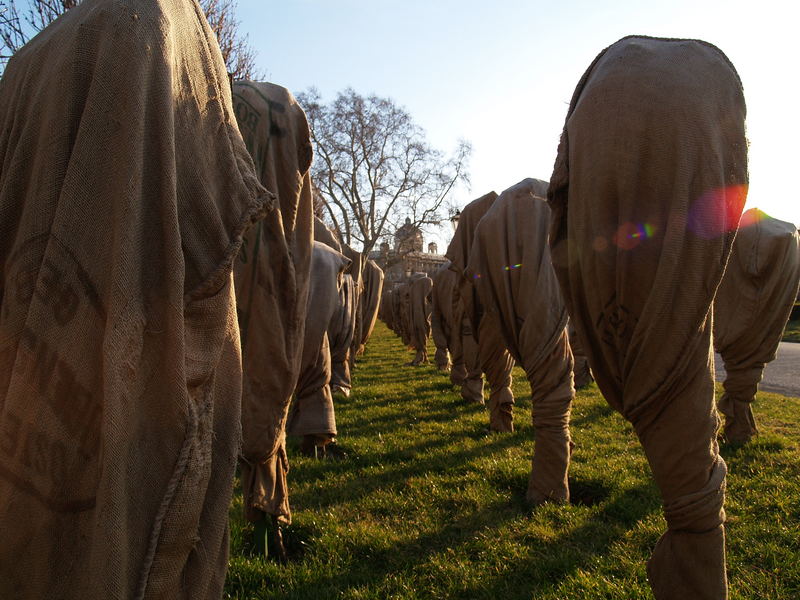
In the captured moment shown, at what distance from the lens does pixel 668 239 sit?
1784 mm

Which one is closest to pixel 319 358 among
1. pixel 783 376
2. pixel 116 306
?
pixel 116 306

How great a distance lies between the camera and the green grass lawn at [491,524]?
9.79ft

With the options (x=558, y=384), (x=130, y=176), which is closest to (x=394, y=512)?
(x=558, y=384)

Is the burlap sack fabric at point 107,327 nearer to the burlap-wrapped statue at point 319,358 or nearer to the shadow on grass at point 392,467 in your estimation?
the burlap-wrapped statue at point 319,358

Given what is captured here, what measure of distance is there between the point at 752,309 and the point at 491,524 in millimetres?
3694

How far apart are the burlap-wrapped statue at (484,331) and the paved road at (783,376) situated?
243 inches

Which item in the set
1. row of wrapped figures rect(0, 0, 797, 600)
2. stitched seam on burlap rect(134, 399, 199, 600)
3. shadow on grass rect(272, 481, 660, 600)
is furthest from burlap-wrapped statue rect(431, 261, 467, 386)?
stitched seam on burlap rect(134, 399, 199, 600)

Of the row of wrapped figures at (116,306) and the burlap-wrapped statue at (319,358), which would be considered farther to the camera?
the burlap-wrapped statue at (319,358)

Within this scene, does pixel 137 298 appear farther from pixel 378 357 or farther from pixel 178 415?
pixel 378 357

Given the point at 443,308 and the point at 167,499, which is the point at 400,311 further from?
the point at 167,499

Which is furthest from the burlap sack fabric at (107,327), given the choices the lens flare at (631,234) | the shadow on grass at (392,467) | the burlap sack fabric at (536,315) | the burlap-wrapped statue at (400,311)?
the burlap-wrapped statue at (400,311)

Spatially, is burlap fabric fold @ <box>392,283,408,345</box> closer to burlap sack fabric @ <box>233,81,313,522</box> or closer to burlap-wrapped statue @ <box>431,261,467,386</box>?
burlap-wrapped statue @ <box>431,261,467,386</box>

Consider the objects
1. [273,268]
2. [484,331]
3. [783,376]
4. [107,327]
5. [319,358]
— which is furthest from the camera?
[783,376]

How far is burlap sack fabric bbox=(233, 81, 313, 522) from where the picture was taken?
2.48 m
